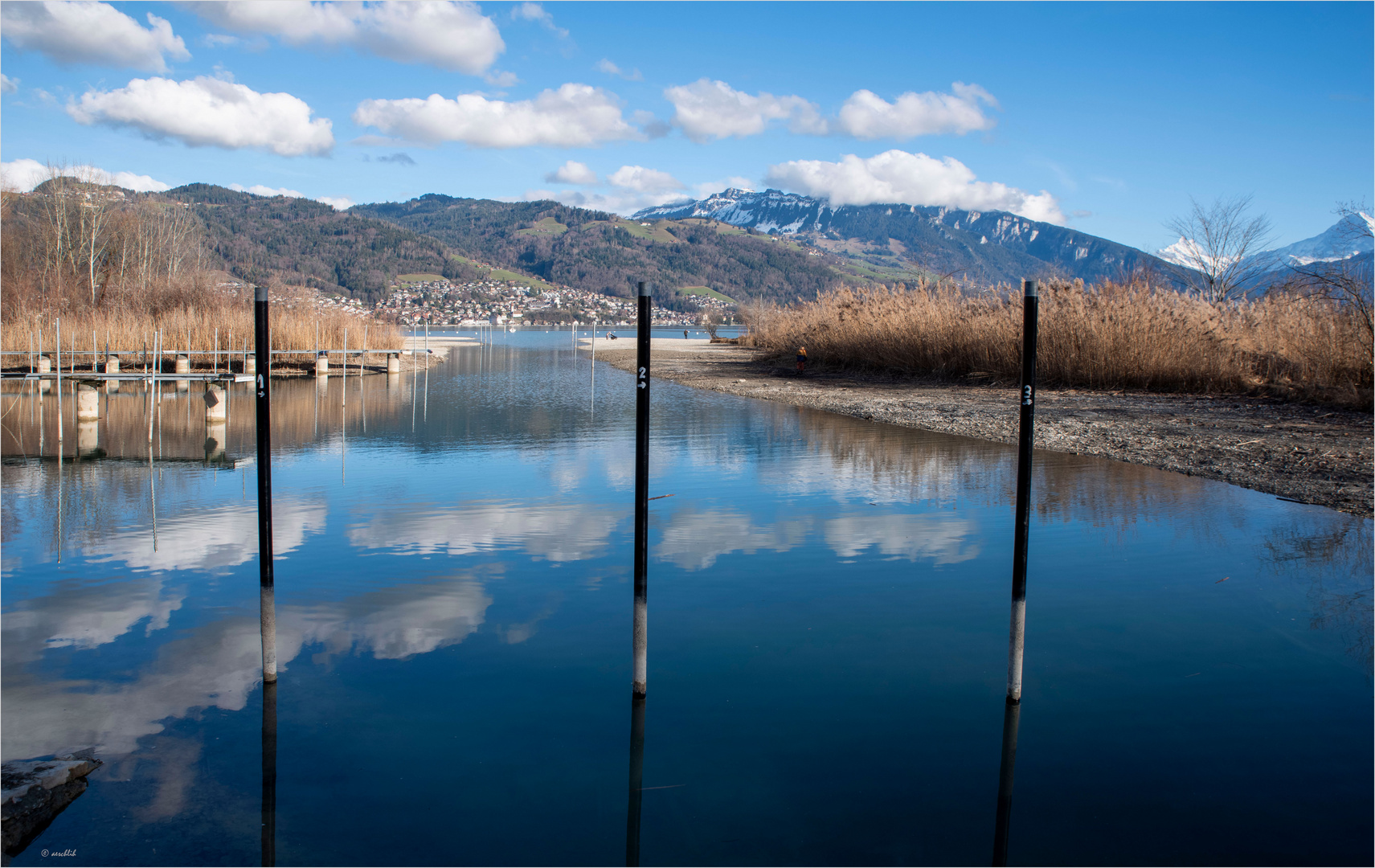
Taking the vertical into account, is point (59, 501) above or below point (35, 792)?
above

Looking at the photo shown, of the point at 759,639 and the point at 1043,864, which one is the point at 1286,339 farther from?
the point at 1043,864

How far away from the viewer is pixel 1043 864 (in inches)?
126

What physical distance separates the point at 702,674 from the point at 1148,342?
1825cm

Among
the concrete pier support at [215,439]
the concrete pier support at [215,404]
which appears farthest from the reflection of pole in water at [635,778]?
the concrete pier support at [215,404]

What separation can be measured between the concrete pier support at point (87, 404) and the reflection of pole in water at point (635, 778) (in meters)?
14.6

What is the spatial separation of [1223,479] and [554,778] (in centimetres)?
930

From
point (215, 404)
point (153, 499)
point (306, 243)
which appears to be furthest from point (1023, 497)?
point (306, 243)

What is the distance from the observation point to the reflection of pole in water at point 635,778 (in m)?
3.32

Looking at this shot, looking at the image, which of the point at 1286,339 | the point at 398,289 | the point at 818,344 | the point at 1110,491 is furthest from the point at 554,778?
the point at 398,289

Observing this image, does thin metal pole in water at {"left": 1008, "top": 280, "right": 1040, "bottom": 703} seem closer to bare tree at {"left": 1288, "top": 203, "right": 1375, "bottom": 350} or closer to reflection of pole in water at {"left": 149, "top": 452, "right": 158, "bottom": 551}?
reflection of pole in water at {"left": 149, "top": 452, "right": 158, "bottom": 551}

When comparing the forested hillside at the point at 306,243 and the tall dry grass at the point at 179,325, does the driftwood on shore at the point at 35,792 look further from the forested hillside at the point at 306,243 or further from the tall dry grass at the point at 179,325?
the forested hillside at the point at 306,243

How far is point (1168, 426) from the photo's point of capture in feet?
46.6

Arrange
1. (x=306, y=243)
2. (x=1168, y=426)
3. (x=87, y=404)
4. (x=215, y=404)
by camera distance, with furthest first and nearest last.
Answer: (x=306, y=243) → (x=87, y=404) → (x=215, y=404) → (x=1168, y=426)

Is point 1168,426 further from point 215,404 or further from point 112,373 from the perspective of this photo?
point 112,373
